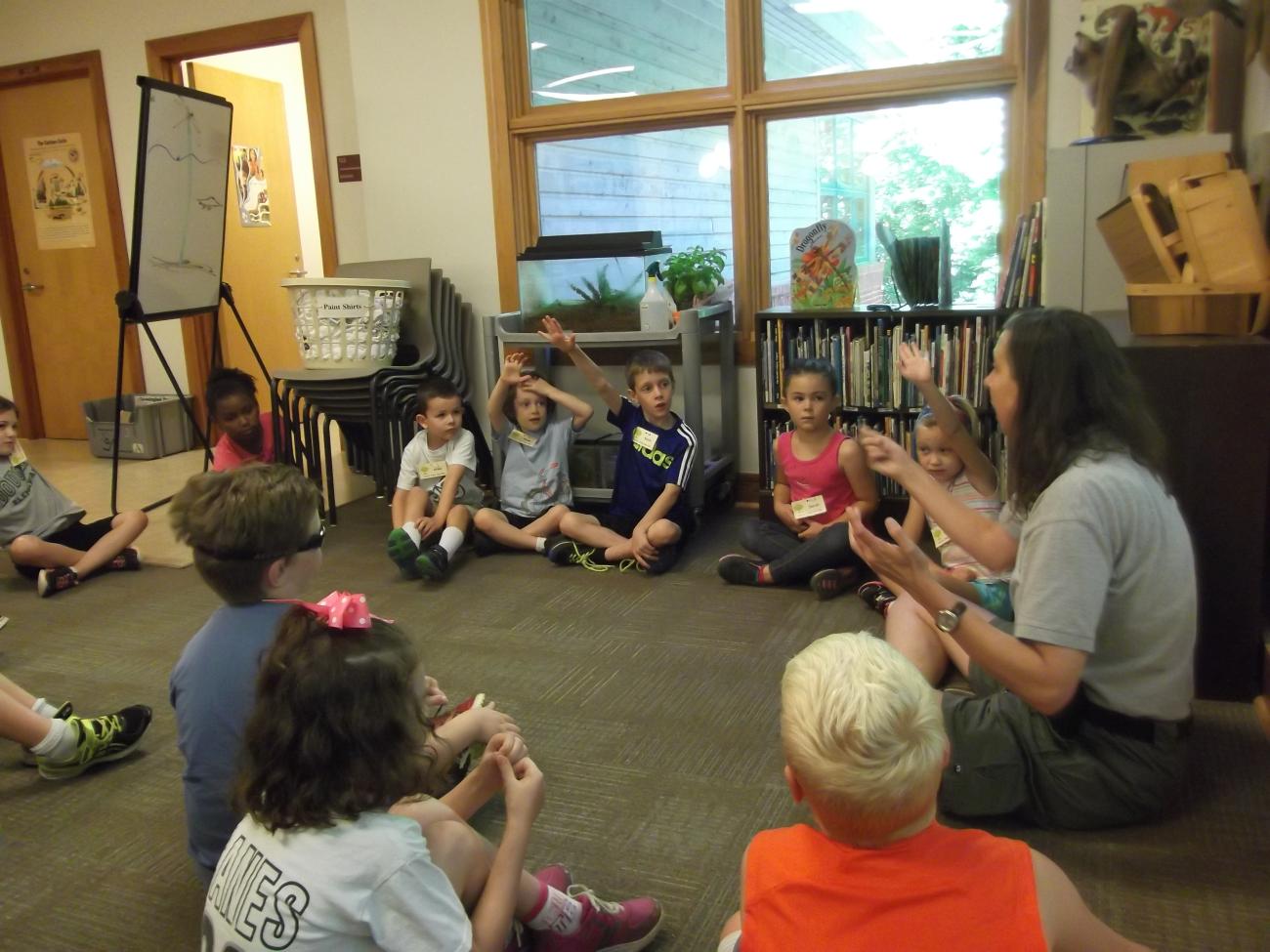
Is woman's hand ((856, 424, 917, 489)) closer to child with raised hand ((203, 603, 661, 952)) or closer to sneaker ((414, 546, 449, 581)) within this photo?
child with raised hand ((203, 603, 661, 952))

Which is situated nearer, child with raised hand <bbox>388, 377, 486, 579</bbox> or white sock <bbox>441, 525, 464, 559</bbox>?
white sock <bbox>441, 525, 464, 559</bbox>

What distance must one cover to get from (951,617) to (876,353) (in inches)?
83.4

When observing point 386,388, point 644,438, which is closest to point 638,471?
point 644,438

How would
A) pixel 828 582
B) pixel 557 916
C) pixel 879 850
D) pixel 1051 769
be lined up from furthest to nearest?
pixel 828 582 < pixel 1051 769 < pixel 557 916 < pixel 879 850

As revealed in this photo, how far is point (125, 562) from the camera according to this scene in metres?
3.72

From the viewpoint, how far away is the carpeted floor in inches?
69.4

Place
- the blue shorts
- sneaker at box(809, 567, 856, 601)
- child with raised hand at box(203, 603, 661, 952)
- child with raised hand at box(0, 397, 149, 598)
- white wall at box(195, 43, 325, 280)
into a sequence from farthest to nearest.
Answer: white wall at box(195, 43, 325, 280) → child with raised hand at box(0, 397, 149, 598) → sneaker at box(809, 567, 856, 601) → the blue shorts → child with raised hand at box(203, 603, 661, 952)

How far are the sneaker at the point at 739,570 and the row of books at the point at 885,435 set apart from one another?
506mm

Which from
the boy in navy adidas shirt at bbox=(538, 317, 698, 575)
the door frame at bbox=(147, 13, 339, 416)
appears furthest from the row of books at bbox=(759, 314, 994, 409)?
the door frame at bbox=(147, 13, 339, 416)

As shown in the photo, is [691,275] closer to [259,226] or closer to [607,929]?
[607,929]

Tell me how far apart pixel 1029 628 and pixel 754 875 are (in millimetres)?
756

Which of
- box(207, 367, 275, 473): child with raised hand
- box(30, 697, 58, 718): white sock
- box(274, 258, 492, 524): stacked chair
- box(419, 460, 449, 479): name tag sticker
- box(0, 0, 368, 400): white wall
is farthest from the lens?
box(0, 0, 368, 400): white wall

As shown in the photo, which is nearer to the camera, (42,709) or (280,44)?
(42,709)

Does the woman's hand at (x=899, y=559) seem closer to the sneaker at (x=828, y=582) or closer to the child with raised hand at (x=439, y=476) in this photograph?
the sneaker at (x=828, y=582)
